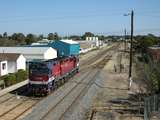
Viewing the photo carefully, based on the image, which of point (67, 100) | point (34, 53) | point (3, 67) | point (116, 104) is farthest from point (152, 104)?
point (34, 53)

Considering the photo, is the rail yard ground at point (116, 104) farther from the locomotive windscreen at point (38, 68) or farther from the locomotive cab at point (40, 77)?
the locomotive windscreen at point (38, 68)

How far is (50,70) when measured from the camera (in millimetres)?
32500

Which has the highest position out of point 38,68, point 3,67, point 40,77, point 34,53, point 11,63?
point 38,68

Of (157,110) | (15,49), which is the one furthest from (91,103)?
(15,49)

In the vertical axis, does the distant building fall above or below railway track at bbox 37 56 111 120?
above

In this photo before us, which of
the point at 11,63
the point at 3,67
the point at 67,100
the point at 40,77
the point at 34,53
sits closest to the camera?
the point at 67,100

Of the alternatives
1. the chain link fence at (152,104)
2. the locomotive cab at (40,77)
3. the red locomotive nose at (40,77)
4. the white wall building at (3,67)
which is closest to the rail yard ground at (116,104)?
the chain link fence at (152,104)

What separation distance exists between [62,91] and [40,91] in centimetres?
384

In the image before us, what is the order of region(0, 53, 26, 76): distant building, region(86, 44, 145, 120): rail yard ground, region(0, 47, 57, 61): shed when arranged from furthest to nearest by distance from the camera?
region(0, 47, 57, 61): shed → region(0, 53, 26, 76): distant building → region(86, 44, 145, 120): rail yard ground

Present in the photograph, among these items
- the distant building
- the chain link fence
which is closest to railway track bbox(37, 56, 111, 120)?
the chain link fence

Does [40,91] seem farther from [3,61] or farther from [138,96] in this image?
[3,61]

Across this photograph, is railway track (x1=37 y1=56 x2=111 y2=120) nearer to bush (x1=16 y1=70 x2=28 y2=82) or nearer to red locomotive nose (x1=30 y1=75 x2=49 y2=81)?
red locomotive nose (x1=30 y1=75 x2=49 y2=81)

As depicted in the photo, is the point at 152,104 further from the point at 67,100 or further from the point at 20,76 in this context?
the point at 20,76

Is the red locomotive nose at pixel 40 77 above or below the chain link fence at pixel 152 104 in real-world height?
above
